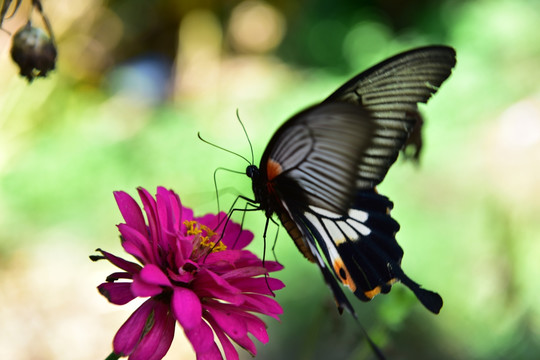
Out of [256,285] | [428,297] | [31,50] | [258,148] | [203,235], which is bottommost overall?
[428,297]

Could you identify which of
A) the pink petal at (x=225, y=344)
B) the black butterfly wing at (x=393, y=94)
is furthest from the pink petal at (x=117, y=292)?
the black butterfly wing at (x=393, y=94)

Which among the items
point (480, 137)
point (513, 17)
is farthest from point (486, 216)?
point (513, 17)

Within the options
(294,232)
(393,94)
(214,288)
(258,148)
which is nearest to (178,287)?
(214,288)

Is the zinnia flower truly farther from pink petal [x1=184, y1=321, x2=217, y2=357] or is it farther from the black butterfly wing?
the black butterfly wing

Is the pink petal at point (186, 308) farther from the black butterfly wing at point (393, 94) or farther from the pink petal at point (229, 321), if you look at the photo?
the black butterfly wing at point (393, 94)

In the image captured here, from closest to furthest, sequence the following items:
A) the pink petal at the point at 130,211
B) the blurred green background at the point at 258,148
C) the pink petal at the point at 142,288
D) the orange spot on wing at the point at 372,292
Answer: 1. the pink petal at the point at 142,288
2. the pink petal at the point at 130,211
3. the orange spot on wing at the point at 372,292
4. the blurred green background at the point at 258,148

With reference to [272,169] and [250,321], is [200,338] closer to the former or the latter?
[250,321]
